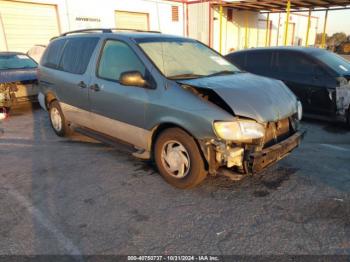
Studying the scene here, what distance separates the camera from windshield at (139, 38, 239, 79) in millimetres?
3938

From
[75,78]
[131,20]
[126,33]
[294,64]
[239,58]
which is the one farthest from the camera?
[131,20]

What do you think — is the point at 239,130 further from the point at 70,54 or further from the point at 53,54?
the point at 53,54

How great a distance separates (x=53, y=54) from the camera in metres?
5.82

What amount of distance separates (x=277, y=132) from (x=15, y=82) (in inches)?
268

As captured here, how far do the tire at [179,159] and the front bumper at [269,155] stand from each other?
1.83ft

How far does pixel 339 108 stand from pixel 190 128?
13.5ft

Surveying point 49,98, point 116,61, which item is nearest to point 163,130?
point 116,61

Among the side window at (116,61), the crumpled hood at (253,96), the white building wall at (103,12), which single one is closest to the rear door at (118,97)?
the side window at (116,61)

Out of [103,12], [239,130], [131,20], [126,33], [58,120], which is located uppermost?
[103,12]

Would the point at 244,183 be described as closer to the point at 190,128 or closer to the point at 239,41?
the point at 190,128

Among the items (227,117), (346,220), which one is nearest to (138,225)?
(227,117)

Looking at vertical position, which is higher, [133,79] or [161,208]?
[133,79]

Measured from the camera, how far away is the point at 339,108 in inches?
240

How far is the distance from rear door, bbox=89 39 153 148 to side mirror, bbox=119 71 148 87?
102 millimetres
